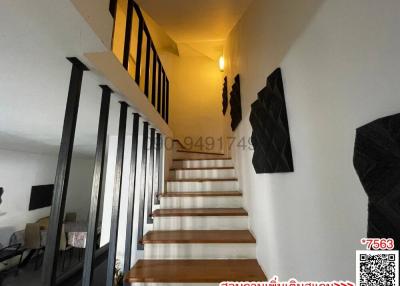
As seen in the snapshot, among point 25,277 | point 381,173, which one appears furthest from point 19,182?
point 381,173

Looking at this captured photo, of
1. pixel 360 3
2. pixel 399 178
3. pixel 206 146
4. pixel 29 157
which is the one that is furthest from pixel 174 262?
pixel 29 157

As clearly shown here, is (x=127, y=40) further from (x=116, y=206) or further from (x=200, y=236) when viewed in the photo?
(x=200, y=236)

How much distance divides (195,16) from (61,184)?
7.48 feet

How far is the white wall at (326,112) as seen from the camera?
54 cm

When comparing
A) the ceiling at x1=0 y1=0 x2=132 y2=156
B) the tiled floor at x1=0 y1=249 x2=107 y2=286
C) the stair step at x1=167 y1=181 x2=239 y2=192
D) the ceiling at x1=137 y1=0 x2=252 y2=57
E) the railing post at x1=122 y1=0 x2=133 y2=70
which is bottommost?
the tiled floor at x1=0 y1=249 x2=107 y2=286

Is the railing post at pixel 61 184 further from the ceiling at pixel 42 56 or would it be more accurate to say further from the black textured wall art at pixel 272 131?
the black textured wall art at pixel 272 131

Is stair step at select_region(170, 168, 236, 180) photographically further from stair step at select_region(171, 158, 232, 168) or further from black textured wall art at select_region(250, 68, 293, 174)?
black textured wall art at select_region(250, 68, 293, 174)

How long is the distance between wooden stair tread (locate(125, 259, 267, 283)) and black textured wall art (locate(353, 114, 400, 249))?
3.91 feet

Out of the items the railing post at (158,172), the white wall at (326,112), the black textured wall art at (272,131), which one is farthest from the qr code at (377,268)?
the railing post at (158,172)

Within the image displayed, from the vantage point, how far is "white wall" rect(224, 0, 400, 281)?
0.54m

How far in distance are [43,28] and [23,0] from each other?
5.1 inches

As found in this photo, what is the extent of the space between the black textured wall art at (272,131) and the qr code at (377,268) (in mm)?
504

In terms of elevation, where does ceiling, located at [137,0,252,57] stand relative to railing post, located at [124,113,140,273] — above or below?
above

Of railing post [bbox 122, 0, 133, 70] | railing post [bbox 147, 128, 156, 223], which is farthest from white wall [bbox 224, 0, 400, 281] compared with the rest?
railing post [bbox 147, 128, 156, 223]
